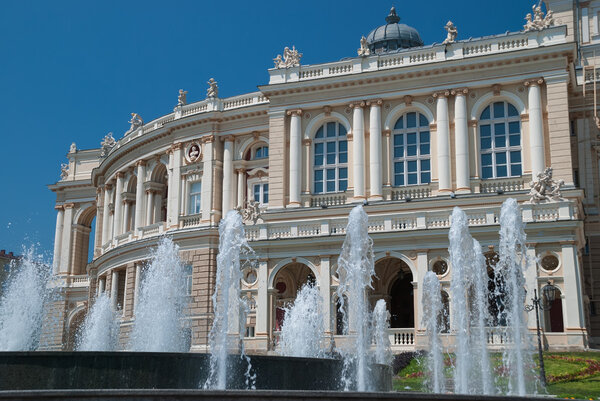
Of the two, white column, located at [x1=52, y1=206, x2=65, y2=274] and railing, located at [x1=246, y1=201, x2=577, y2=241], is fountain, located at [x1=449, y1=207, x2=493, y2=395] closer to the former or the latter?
railing, located at [x1=246, y1=201, x2=577, y2=241]

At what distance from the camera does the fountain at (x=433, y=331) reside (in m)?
24.4

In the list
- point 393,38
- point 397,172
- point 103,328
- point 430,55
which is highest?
point 393,38

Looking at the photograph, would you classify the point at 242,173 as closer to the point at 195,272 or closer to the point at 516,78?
the point at 195,272

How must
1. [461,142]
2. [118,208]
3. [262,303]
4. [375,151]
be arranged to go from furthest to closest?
[118,208] < [375,151] < [461,142] < [262,303]

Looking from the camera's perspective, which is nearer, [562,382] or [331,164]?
[562,382]

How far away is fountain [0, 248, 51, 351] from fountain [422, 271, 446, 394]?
87.9 ft

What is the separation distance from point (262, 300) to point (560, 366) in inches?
603

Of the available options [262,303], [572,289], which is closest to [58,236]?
[262,303]

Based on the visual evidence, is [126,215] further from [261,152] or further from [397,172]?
[397,172]

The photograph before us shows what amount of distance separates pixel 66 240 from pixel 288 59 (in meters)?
30.9

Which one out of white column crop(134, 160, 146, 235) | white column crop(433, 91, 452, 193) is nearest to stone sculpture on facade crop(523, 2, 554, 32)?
white column crop(433, 91, 452, 193)

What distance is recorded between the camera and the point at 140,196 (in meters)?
52.9

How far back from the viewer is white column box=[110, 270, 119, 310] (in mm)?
51353

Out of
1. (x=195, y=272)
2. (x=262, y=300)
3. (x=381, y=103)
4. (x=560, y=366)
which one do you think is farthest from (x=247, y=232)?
(x=560, y=366)
